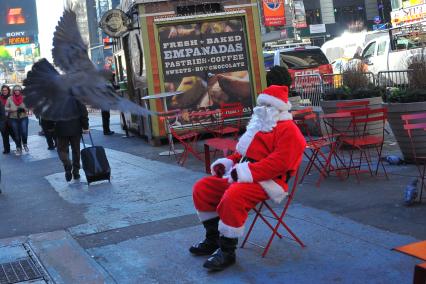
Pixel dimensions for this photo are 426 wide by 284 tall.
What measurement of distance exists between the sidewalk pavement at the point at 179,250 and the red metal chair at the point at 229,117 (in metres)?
3.40

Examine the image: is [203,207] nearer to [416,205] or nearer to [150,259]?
[150,259]

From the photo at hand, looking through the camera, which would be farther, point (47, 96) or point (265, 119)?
point (265, 119)

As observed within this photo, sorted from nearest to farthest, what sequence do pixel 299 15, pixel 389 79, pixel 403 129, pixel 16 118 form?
1. pixel 403 129
2. pixel 389 79
3. pixel 16 118
4. pixel 299 15

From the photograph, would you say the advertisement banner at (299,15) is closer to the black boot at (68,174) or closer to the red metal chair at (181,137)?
the red metal chair at (181,137)

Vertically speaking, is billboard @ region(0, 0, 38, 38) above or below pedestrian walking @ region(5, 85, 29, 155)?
above

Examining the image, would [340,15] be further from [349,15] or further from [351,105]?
[351,105]

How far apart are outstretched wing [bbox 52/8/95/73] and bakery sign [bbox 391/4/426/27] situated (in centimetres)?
2251

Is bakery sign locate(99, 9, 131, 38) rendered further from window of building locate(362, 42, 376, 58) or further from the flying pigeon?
window of building locate(362, 42, 376, 58)

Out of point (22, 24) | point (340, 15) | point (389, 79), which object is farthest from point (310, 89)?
point (22, 24)

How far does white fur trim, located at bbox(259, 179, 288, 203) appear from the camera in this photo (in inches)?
170

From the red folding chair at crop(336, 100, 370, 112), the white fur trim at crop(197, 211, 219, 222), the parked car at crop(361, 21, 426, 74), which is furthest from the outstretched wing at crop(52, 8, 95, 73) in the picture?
the parked car at crop(361, 21, 426, 74)

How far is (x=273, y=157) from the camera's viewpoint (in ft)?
14.0

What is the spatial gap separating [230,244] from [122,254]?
112 cm

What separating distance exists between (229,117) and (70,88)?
7.76 meters
